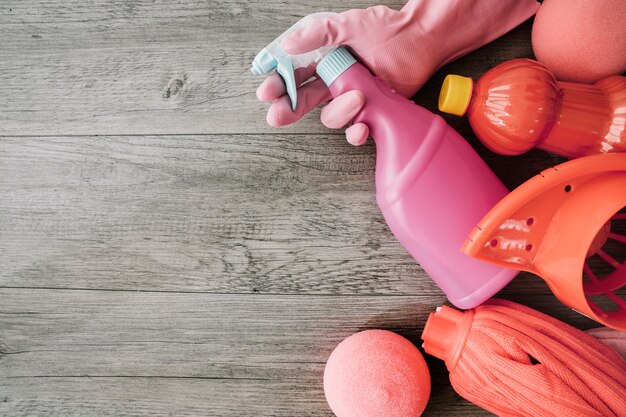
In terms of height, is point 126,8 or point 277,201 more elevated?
point 126,8

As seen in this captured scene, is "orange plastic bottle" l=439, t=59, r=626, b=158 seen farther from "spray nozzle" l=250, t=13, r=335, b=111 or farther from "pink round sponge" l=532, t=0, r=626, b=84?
"spray nozzle" l=250, t=13, r=335, b=111

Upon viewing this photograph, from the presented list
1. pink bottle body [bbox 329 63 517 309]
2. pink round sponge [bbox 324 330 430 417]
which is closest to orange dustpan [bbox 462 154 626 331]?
pink bottle body [bbox 329 63 517 309]

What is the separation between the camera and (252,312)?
617mm

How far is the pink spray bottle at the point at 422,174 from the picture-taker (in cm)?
53

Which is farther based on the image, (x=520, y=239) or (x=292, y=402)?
(x=292, y=402)

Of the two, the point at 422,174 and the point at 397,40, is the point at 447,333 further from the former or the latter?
the point at 397,40

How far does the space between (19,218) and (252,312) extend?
0.31 meters

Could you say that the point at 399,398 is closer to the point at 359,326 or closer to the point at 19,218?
the point at 359,326

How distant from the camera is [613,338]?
0.57 m

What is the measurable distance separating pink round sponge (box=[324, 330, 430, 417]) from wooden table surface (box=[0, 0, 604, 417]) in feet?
0.18

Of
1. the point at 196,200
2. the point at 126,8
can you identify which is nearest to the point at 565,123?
the point at 196,200

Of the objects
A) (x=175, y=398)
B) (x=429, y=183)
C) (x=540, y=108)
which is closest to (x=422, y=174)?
(x=429, y=183)

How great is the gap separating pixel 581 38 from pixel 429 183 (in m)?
0.21

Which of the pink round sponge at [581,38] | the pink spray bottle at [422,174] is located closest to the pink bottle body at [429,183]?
the pink spray bottle at [422,174]
